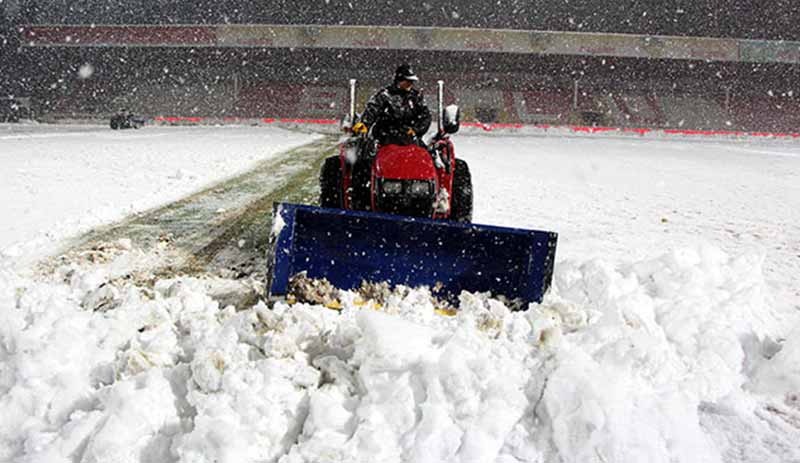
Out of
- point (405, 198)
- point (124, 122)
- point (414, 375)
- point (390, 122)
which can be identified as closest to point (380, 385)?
point (414, 375)

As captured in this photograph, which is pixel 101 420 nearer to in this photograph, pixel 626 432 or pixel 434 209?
pixel 626 432

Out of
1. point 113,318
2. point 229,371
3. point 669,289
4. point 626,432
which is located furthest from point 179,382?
point 669,289

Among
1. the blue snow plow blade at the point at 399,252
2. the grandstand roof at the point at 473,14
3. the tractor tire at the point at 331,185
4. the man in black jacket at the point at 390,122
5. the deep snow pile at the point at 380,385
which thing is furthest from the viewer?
the grandstand roof at the point at 473,14

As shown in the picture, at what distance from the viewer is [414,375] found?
239 centimetres

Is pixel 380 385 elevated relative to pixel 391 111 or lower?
lower

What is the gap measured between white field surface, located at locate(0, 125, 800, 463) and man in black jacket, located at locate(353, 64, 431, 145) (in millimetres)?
1632

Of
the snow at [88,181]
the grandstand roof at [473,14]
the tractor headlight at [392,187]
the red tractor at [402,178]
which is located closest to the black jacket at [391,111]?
the red tractor at [402,178]

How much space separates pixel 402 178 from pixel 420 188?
0.13 meters

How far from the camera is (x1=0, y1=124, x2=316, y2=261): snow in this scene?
5.84m

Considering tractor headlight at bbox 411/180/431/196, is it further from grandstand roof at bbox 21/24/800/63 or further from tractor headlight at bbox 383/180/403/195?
grandstand roof at bbox 21/24/800/63

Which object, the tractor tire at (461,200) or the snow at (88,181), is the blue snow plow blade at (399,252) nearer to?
the tractor tire at (461,200)

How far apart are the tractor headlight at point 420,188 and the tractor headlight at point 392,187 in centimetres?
Answer: 8

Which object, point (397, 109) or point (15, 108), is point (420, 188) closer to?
point (397, 109)

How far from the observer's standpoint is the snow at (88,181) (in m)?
5.84
